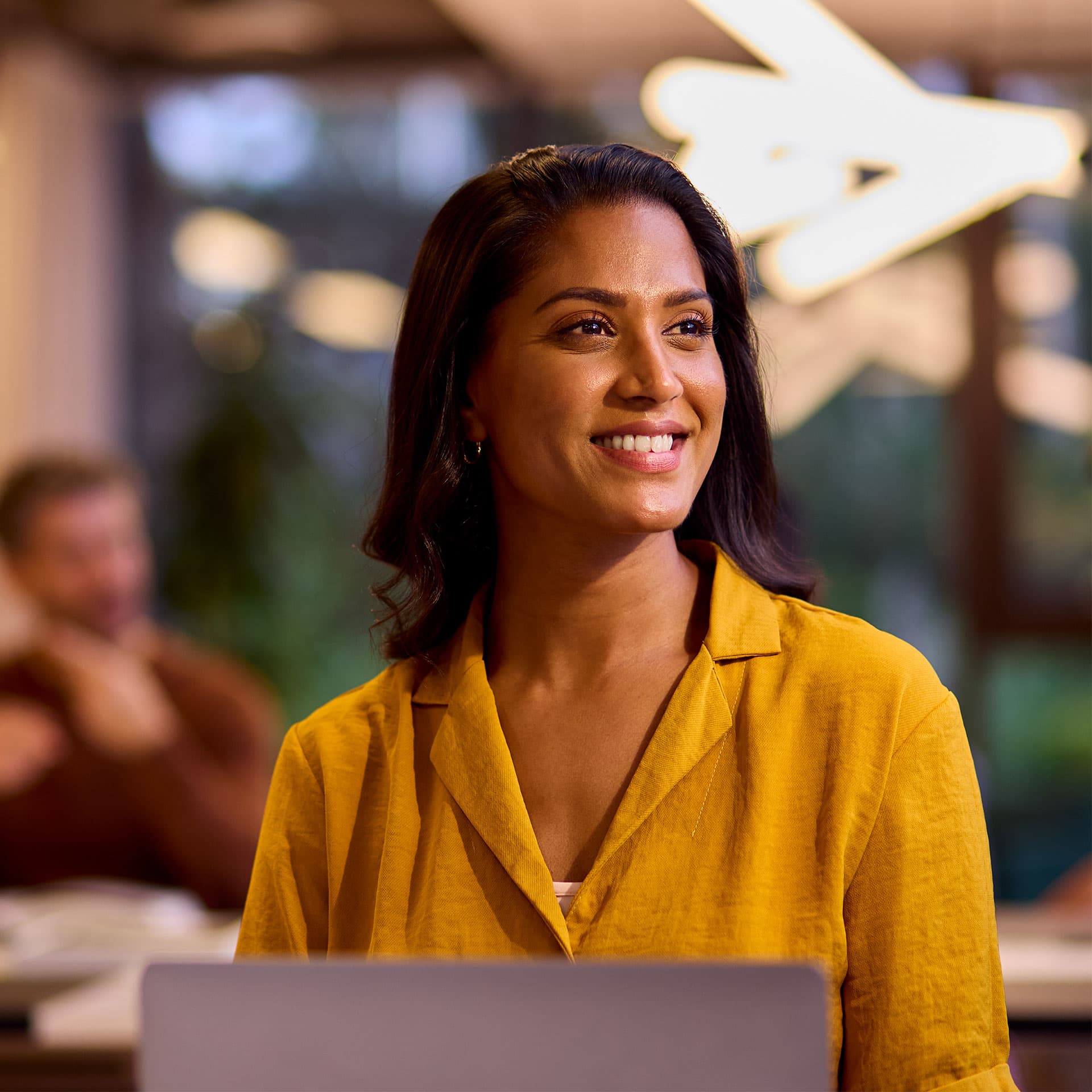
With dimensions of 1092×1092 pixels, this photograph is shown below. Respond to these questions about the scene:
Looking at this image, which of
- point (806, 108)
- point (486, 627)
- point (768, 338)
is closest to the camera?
point (486, 627)

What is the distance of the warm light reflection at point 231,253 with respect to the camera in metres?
5.16

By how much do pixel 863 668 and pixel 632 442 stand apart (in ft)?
1.03

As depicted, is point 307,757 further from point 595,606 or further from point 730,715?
A: point 730,715

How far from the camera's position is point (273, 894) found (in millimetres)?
1387

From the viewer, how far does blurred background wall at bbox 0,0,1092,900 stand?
4.76 meters

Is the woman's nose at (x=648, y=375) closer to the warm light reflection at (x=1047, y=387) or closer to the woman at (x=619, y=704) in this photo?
the woman at (x=619, y=704)

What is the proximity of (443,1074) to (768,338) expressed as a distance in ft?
3.40

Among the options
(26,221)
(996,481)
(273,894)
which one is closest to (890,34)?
(996,481)

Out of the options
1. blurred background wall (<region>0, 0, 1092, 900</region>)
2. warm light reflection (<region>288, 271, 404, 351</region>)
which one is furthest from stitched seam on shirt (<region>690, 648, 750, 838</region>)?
warm light reflection (<region>288, 271, 404, 351</region>)

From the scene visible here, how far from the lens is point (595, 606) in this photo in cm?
142

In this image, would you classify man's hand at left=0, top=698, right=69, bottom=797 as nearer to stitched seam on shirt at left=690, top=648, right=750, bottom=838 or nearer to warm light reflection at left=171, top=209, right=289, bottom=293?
warm light reflection at left=171, top=209, right=289, bottom=293

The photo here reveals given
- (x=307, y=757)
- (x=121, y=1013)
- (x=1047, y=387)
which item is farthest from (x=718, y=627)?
(x=1047, y=387)

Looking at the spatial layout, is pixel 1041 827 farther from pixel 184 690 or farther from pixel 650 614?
pixel 650 614

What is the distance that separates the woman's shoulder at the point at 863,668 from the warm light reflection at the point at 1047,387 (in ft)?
12.1
